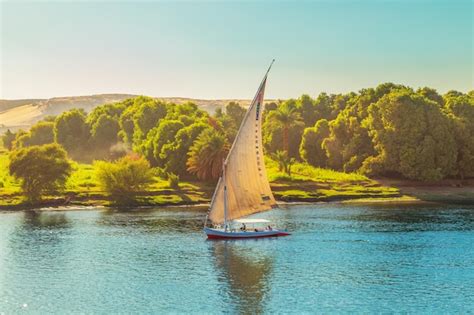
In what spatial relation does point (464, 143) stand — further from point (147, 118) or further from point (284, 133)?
point (147, 118)

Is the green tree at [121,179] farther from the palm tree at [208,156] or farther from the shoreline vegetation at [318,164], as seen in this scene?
the palm tree at [208,156]

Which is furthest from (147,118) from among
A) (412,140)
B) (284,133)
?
(412,140)

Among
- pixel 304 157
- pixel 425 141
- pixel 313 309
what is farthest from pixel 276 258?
pixel 304 157

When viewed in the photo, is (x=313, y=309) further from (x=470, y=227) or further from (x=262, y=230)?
(x=470, y=227)

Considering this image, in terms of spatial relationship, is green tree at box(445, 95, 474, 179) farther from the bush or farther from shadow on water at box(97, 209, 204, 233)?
shadow on water at box(97, 209, 204, 233)

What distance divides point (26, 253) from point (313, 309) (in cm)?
3985

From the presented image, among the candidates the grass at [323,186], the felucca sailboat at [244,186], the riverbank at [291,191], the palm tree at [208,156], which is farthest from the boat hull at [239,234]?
the palm tree at [208,156]

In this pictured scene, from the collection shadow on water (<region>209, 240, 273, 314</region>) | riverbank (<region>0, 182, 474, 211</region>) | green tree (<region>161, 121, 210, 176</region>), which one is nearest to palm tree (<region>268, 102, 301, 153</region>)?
green tree (<region>161, 121, 210, 176</region>)

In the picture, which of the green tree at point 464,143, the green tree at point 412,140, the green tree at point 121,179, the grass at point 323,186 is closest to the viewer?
the green tree at point 121,179

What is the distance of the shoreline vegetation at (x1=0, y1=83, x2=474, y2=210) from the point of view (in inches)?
4916

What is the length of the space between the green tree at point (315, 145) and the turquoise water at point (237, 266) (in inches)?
2437

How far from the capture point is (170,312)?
183 ft

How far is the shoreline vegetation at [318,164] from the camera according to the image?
410ft

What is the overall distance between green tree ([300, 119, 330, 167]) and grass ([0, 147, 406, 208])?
48.8 ft
